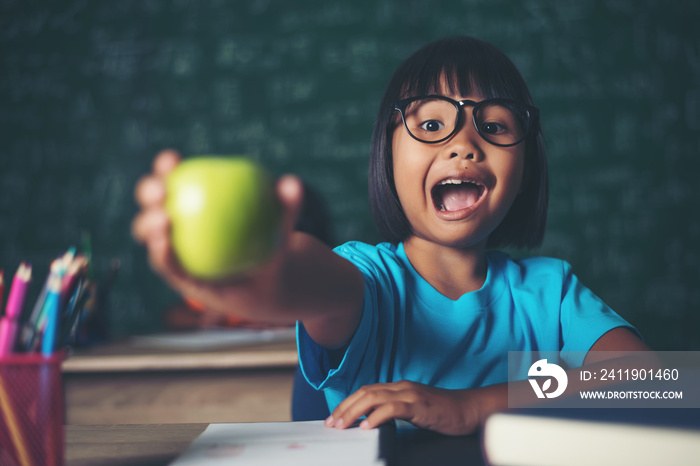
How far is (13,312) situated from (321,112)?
223 cm

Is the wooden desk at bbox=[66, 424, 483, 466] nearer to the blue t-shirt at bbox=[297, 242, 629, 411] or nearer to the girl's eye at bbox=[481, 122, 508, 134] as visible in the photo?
the blue t-shirt at bbox=[297, 242, 629, 411]

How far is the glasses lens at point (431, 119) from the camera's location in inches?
33.4

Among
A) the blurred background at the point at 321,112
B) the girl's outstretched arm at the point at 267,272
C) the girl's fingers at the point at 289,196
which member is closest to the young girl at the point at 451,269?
the girl's outstretched arm at the point at 267,272

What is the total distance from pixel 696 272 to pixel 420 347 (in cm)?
212

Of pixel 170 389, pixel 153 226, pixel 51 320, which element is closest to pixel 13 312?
pixel 51 320

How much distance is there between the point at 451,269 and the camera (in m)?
0.92

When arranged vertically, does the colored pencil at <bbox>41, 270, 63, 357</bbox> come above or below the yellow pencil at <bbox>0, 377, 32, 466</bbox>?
above

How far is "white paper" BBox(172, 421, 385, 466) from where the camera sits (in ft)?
1.51

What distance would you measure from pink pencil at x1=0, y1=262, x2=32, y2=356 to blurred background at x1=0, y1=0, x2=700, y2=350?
2087 millimetres

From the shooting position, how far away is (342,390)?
0.77m

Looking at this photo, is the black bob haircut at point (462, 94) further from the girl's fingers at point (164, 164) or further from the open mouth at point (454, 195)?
the girl's fingers at point (164, 164)

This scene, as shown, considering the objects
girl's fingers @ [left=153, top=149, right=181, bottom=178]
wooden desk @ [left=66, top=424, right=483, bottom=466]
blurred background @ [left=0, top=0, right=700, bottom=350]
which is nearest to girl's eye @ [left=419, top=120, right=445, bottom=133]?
wooden desk @ [left=66, top=424, right=483, bottom=466]

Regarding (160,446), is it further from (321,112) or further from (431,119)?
(321,112)

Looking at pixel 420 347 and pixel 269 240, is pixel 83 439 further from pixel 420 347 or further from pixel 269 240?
pixel 420 347
